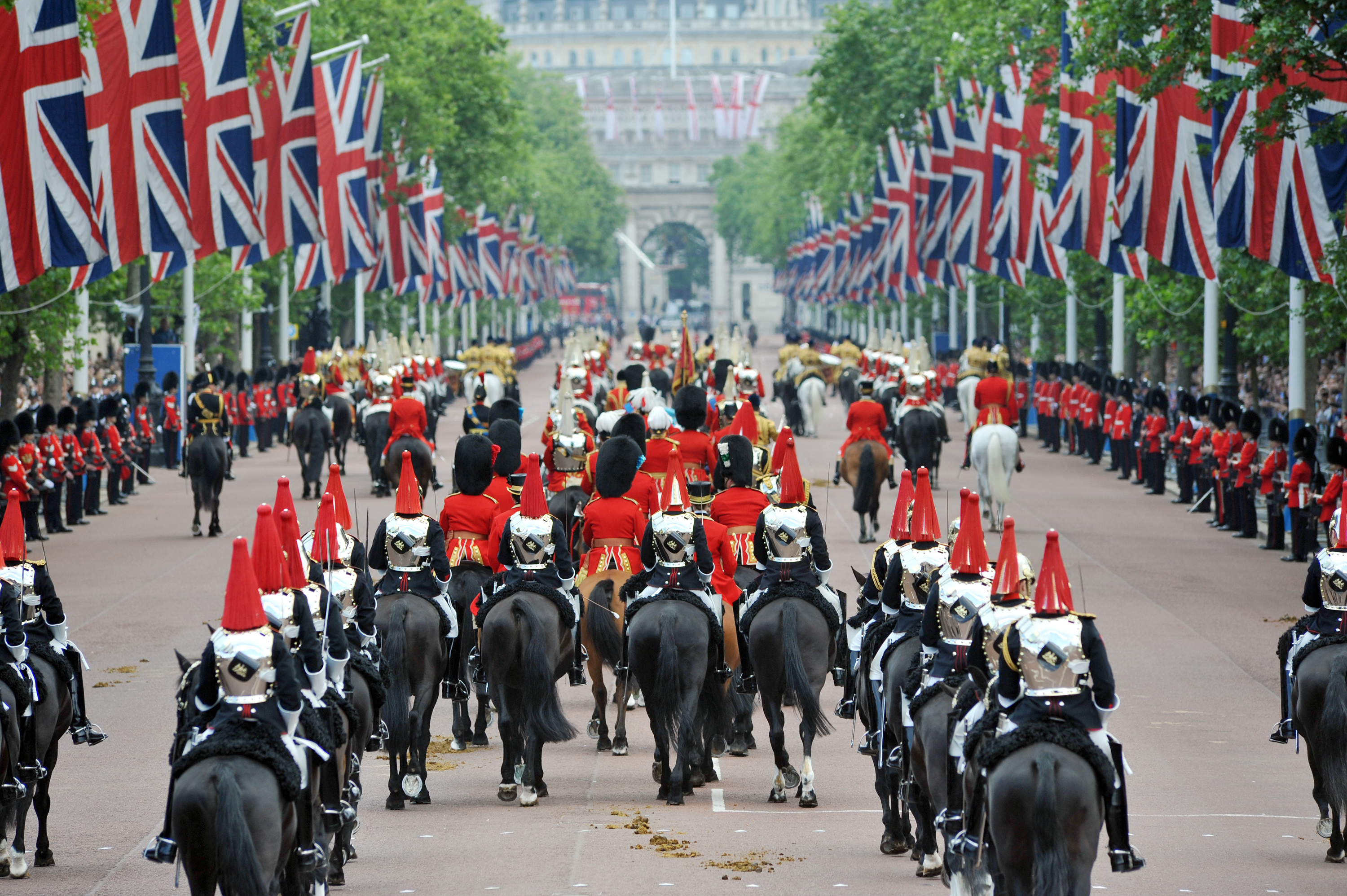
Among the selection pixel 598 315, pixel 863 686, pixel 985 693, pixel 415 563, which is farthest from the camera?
pixel 598 315

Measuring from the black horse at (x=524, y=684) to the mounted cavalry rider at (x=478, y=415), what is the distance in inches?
398

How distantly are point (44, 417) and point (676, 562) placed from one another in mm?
15759

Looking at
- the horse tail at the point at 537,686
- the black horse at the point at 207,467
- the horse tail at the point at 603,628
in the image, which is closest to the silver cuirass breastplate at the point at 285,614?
the horse tail at the point at 537,686

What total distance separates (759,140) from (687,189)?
7.20 meters

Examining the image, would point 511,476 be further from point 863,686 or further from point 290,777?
point 290,777

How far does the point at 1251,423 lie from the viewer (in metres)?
26.3

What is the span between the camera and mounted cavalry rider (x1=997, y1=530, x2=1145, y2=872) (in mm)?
8938

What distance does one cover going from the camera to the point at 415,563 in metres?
12.9

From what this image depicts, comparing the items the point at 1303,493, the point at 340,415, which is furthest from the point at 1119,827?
the point at 340,415

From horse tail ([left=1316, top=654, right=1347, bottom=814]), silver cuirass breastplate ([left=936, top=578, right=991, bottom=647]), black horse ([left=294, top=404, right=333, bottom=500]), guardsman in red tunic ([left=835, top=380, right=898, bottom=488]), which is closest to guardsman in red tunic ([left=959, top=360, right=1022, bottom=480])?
guardsman in red tunic ([left=835, top=380, right=898, bottom=488])

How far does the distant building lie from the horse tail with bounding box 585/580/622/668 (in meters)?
125

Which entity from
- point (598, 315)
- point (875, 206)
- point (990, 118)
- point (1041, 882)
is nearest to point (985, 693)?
point (1041, 882)

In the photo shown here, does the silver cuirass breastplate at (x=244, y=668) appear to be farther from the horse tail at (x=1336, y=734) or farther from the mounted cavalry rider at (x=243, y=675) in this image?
the horse tail at (x=1336, y=734)

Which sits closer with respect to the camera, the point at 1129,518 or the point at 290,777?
the point at 290,777
